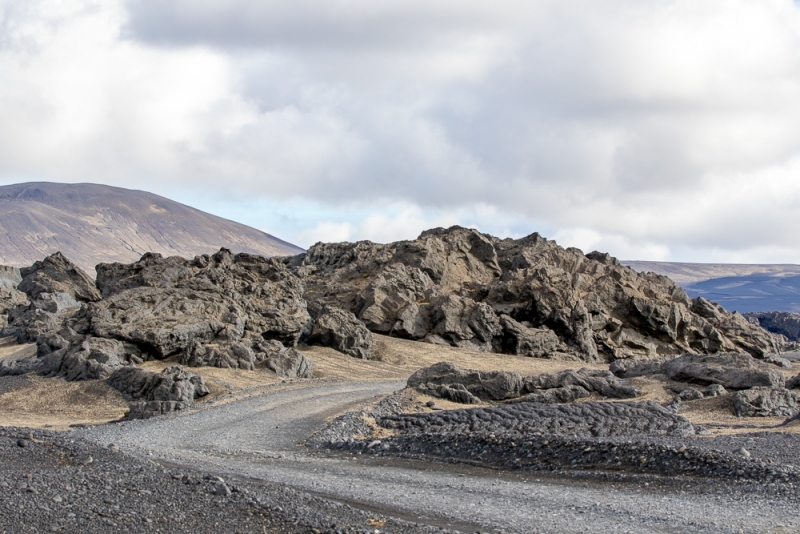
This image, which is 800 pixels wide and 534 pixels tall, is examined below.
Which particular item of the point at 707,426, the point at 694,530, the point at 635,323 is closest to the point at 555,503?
the point at 694,530

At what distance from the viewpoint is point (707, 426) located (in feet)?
57.3

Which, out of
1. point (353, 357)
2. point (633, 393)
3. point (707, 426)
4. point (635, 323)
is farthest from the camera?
point (635, 323)

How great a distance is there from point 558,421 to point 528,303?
28.9 meters

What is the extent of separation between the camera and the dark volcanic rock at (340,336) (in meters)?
36.0

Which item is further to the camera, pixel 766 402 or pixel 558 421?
pixel 766 402

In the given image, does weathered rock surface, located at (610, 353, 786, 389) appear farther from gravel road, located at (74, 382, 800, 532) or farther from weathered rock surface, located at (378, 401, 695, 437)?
gravel road, located at (74, 382, 800, 532)

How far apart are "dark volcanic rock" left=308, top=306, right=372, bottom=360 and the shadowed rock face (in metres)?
5.28

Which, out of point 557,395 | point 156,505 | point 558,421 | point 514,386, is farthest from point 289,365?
point 156,505

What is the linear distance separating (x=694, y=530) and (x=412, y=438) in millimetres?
7308

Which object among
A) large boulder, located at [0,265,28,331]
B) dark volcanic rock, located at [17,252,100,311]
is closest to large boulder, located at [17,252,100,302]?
dark volcanic rock, located at [17,252,100,311]

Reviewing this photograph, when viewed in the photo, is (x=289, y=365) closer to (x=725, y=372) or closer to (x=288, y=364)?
(x=288, y=364)

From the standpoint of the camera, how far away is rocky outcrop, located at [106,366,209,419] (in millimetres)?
20594

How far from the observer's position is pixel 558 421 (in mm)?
16453

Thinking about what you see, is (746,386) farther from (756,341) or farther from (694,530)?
(756,341)
